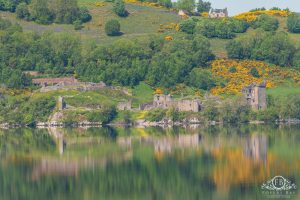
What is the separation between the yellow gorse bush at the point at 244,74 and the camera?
138 m

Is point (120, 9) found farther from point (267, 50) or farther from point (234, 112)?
point (234, 112)

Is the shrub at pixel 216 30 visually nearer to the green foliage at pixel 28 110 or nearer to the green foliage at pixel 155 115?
the green foliage at pixel 155 115

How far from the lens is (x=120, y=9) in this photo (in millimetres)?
171375

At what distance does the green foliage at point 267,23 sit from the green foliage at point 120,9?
2226cm

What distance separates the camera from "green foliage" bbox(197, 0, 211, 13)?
638 feet

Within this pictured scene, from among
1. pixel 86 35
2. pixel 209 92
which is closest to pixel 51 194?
pixel 209 92

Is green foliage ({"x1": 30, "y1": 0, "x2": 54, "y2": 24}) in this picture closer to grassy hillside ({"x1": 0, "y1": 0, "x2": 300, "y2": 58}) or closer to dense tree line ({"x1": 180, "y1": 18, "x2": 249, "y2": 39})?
grassy hillside ({"x1": 0, "y1": 0, "x2": 300, "y2": 58})

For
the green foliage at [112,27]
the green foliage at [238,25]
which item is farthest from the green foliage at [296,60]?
the green foliage at [112,27]

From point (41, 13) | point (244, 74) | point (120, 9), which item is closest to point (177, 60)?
point (244, 74)

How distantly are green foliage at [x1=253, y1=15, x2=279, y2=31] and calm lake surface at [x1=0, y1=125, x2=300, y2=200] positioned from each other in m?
61.1

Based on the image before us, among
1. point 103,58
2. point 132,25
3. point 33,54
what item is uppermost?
point 132,25

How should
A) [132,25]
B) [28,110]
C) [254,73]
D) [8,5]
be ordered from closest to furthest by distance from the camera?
[28,110] → [254,73] → [132,25] → [8,5]

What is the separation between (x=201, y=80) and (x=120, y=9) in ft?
123

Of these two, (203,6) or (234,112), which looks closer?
(234,112)
